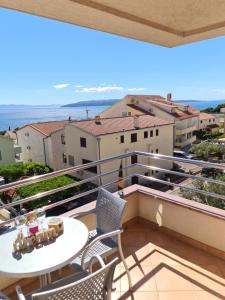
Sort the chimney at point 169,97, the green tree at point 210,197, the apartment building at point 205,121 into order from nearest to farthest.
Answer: the green tree at point 210,197 < the chimney at point 169,97 < the apartment building at point 205,121

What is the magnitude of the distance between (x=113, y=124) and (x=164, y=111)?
796cm

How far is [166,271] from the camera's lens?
84.5 inches

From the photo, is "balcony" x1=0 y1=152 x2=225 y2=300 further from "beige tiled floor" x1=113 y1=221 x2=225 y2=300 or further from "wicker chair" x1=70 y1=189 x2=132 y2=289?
"wicker chair" x1=70 y1=189 x2=132 y2=289

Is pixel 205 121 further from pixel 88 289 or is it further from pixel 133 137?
pixel 88 289

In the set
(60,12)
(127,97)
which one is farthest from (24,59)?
(60,12)

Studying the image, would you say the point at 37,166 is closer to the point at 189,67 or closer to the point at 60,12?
the point at 60,12

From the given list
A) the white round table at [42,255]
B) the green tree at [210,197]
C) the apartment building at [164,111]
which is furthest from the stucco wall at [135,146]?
the white round table at [42,255]

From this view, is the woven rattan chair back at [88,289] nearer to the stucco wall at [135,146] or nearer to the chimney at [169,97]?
the stucco wall at [135,146]

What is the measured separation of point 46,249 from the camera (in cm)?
143

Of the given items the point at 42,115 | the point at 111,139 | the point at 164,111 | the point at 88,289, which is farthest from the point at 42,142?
the point at 42,115

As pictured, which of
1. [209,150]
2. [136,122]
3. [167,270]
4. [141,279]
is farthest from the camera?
[209,150]

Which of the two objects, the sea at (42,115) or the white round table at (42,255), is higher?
the white round table at (42,255)

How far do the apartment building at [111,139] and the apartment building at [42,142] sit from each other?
6.63 ft

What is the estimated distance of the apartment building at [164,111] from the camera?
22.8m
